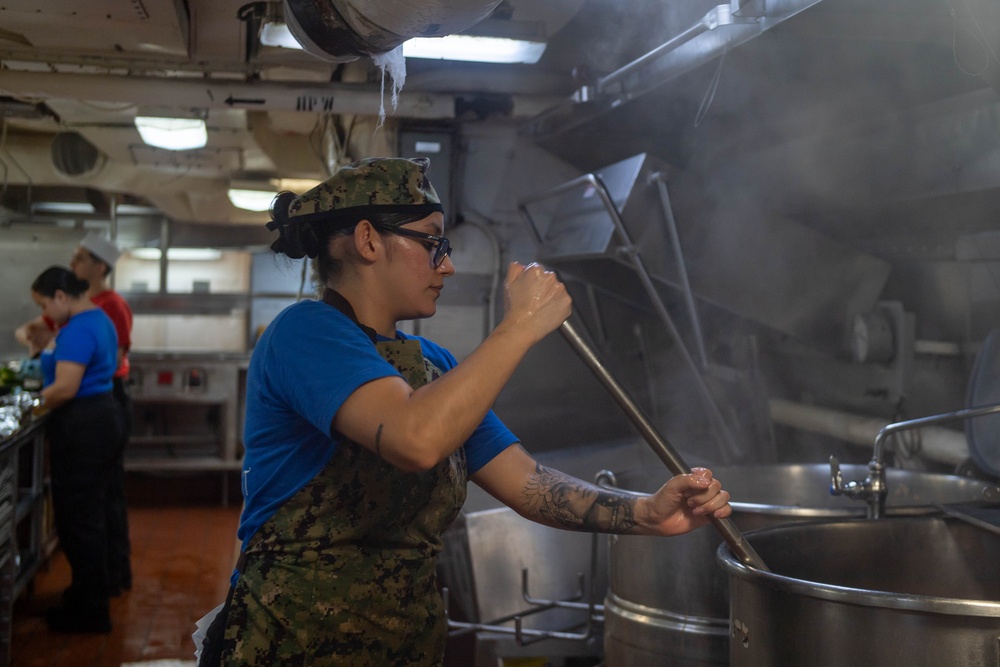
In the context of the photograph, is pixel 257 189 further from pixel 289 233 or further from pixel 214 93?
pixel 289 233

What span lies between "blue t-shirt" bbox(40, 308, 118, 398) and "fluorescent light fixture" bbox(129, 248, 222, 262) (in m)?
4.31

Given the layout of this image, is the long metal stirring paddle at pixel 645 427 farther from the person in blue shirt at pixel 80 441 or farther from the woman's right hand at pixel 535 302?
the person in blue shirt at pixel 80 441

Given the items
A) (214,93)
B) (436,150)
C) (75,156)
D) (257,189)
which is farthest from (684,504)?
(75,156)

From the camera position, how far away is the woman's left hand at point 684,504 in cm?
150

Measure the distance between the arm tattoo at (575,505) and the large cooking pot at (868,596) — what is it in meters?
0.20

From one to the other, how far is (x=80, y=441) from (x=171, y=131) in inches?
60.6

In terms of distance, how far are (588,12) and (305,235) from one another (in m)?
2.49

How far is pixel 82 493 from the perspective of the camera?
4.21m

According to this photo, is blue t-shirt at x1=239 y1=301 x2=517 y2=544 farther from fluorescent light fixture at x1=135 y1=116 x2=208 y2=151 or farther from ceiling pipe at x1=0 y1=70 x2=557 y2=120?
fluorescent light fixture at x1=135 y1=116 x2=208 y2=151

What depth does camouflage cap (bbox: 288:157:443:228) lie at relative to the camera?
148 centimetres

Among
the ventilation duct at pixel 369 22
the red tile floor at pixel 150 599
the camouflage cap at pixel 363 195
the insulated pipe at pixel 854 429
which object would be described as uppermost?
the ventilation duct at pixel 369 22

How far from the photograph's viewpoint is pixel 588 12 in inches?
144

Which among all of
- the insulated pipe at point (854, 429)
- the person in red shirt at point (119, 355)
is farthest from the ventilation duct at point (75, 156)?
the insulated pipe at point (854, 429)

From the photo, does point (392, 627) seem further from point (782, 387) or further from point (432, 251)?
point (782, 387)
